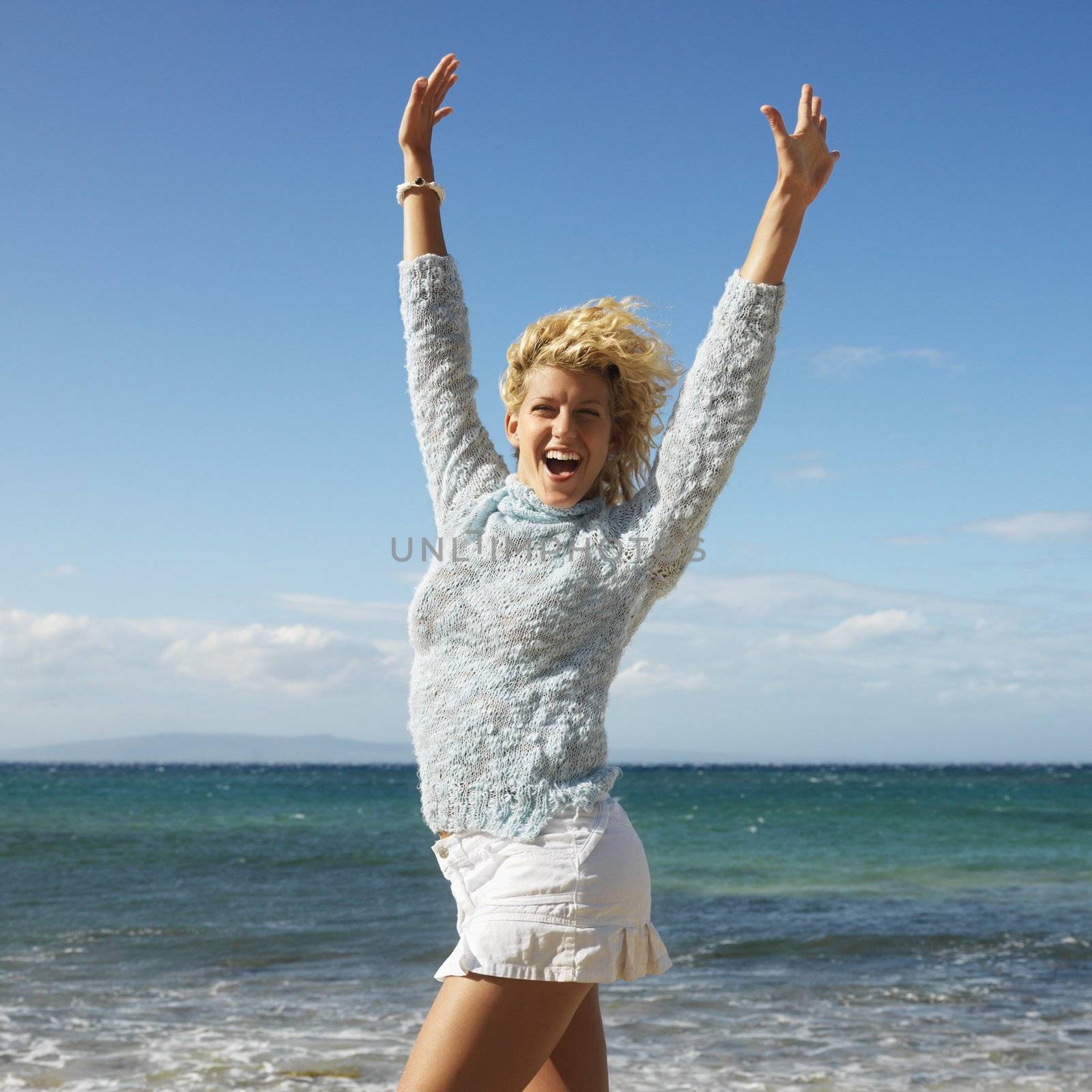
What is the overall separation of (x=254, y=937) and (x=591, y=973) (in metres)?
9.53

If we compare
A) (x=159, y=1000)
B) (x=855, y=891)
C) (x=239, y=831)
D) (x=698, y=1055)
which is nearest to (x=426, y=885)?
(x=855, y=891)

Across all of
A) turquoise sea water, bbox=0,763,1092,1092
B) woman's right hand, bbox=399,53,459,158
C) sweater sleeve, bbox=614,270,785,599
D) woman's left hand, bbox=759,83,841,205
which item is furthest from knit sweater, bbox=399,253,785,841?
turquoise sea water, bbox=0,763,1092,1092

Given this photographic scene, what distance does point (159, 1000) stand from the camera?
7.99 metres

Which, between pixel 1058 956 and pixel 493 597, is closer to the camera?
pixel 493 597

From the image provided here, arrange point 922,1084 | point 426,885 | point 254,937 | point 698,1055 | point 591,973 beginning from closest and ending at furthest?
point 591,973, point 922,1084, point 698,1055, point 254,937, point 426,885

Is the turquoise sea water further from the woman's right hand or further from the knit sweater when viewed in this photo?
the woman's right hand

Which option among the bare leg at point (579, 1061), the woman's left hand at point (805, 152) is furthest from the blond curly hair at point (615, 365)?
the bare leg at point (579, 1061)

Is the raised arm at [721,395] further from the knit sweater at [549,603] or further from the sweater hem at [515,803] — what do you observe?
the sweater hem at [515,803]

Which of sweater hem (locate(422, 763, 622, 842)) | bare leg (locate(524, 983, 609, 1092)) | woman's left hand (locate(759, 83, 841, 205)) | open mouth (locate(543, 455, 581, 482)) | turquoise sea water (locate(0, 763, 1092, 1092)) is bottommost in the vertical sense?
turquoise sea water (locate(0, 763, 1092, 1092))

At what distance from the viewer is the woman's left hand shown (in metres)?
2.44

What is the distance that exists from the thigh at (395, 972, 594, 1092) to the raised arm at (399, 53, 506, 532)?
949 mm

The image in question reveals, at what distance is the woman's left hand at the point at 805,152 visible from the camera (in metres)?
2.44

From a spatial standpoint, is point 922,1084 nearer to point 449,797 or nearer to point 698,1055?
point 698,1055

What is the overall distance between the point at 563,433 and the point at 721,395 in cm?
33
